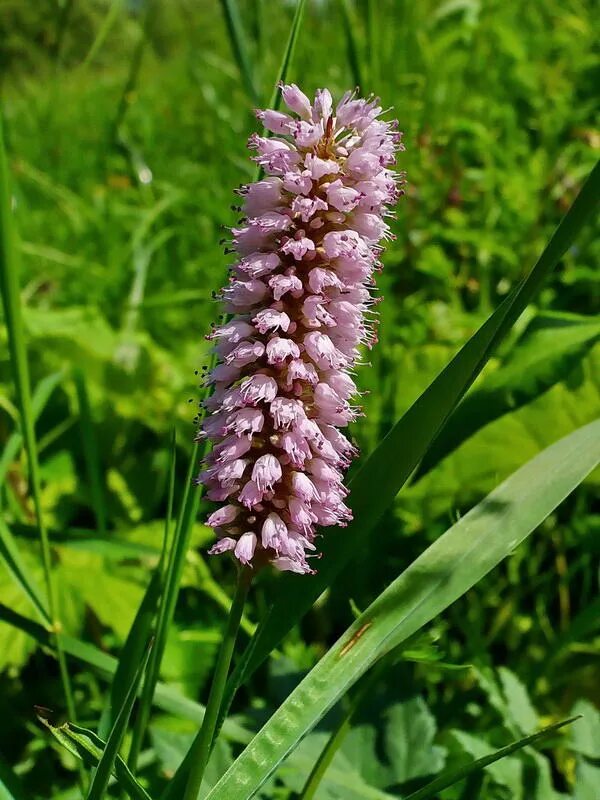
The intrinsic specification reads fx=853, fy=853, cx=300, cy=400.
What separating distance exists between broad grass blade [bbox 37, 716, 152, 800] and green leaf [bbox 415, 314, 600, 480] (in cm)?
62

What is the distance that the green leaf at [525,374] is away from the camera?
1.32 m

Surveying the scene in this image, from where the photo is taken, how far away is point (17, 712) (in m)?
1.83

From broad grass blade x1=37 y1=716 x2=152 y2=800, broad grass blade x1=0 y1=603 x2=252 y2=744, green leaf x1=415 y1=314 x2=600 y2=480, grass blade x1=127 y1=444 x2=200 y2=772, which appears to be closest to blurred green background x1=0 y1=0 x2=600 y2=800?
green leaf x1=415 y1=314 x2=600 y2=480

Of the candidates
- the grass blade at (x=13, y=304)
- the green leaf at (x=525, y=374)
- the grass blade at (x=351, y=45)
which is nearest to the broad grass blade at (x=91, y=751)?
the grass blade at (x=13, y=304)

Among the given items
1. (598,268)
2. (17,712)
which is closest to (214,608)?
(17,712)

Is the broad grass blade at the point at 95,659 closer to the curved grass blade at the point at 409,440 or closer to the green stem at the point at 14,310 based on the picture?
the green stem at the point at 14,310

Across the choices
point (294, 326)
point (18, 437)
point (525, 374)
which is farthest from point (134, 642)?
point (525, 374)

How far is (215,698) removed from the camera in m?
0.95

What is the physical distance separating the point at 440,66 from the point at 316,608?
98.3 inches

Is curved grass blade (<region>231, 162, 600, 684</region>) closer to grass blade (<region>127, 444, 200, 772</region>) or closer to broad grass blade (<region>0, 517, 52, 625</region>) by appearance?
grass blade (<region>127, 444, 200, 772</region>)

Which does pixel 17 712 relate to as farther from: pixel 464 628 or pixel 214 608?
pixel 464 628

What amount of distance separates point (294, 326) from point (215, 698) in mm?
423

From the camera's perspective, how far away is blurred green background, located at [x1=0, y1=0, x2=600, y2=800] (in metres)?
1.58

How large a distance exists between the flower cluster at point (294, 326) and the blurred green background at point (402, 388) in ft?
0.97
